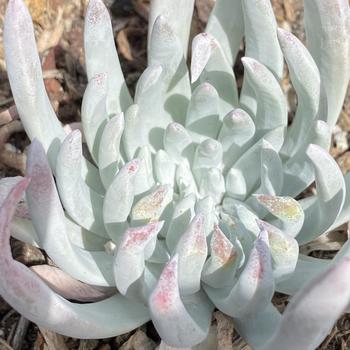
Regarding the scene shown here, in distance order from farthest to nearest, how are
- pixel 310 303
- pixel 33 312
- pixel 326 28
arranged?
pixel 326 28 < pixel 33 312 < pixel 310 303

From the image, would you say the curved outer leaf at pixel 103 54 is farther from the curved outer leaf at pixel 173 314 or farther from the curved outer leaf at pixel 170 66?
the curved outer leaf at pixel 173 314

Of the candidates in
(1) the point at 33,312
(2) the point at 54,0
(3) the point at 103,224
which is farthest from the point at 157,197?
(2) the point at 54,0

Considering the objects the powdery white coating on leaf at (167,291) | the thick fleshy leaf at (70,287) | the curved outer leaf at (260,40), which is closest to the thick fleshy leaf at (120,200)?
the thick fleshy leaf at (70,287)

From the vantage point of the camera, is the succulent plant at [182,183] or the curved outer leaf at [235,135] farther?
the curved outer leaf at [235,135]

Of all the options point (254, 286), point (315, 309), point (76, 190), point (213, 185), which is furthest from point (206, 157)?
point (315, 309)

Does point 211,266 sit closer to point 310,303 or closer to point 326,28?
point 310,303

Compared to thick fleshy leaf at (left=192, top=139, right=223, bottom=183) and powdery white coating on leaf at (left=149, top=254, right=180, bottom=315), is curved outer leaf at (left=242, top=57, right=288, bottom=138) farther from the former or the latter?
powdery white coating on leaf at (left=149, top=254, right=180, bottom=315)
